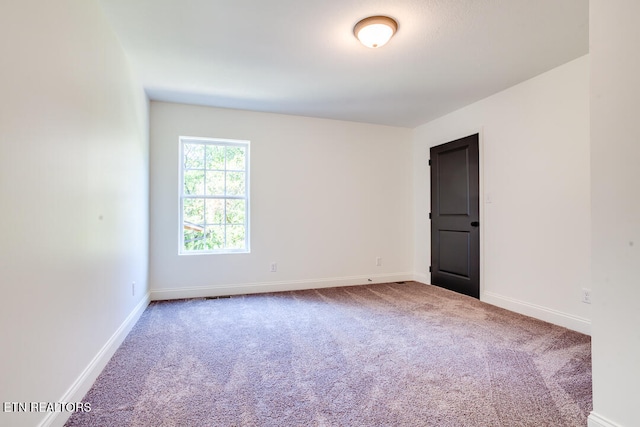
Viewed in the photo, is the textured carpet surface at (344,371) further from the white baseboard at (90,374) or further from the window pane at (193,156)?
the window pane at (193,156)

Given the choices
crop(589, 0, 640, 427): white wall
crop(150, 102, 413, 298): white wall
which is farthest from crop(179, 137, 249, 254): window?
crop(589, 0, 640, 427): white wall

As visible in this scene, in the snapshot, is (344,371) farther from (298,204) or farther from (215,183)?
(215,183)

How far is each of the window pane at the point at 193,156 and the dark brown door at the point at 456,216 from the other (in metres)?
3.20

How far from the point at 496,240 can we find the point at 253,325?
281cm

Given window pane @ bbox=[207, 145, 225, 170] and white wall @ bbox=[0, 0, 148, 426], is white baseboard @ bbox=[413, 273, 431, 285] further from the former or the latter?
white wall @ bbox=[0, 0, 148, 426]

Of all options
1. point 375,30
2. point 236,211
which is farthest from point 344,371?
point 236,211

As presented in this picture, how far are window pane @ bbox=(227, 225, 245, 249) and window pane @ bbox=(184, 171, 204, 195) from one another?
61 cm

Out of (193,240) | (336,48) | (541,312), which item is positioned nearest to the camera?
(336,48)

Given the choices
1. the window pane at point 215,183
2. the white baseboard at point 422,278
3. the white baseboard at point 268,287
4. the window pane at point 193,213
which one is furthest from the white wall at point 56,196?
the white baseboard at point 422,278

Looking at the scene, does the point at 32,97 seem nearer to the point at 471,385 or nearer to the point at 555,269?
the point at 471,385

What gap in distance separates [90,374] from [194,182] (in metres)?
2.53

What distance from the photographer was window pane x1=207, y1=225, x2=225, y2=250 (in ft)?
13.0

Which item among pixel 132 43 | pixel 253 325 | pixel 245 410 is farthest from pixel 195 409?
pixel 132 43

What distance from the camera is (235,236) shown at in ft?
13.3
